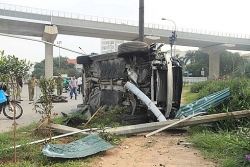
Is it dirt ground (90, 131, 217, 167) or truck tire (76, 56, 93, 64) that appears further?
truck tire (76, 56, 93, 64)

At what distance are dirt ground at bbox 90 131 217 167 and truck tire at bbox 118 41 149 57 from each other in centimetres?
233

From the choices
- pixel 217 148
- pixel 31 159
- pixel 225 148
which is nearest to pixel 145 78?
pixel 217 148

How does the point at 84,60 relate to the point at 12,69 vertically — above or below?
above

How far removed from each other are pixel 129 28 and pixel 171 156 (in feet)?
115

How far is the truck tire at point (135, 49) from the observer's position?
783 cm

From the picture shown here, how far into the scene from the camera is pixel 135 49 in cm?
787

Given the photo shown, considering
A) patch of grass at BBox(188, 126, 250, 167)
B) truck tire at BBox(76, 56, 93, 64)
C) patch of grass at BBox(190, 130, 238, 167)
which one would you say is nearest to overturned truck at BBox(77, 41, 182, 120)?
patch of grass at BBox(188, 126, 250, 167)

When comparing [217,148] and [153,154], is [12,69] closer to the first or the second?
[153,154]

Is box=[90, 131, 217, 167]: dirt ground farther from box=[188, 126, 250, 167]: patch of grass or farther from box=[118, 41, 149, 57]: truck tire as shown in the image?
box=[118, 41, 149, 57]: truck tire

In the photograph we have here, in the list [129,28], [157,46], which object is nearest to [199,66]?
[129,28]

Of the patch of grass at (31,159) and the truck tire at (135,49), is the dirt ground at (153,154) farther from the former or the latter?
the truck tire at (135,49)

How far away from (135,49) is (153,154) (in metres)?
3.37

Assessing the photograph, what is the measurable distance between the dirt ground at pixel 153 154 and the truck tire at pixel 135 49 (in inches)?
91.8

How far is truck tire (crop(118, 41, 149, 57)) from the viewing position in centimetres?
783
